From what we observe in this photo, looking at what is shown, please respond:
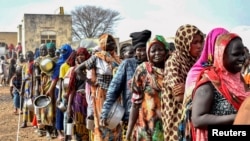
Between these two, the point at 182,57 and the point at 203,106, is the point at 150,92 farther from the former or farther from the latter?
the point at 203,106

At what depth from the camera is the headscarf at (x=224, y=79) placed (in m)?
2.51

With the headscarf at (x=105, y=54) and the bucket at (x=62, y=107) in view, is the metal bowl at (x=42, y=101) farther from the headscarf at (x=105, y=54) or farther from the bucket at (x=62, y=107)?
the headscarf at (x=105, y=54)

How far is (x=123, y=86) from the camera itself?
4.38 m

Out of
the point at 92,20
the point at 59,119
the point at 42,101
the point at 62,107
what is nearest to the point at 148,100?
the point at 62,107

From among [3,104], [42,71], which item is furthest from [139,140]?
[3,104]

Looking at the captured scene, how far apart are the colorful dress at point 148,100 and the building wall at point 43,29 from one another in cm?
3032

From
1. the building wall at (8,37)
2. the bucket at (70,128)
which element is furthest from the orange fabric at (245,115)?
the building wall at (8,37)

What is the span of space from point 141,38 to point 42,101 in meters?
4.22

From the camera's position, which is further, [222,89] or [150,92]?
[150,92]

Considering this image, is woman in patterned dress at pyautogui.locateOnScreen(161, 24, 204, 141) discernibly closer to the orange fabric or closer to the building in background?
the orange fabric

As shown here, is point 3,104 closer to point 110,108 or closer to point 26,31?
point 110,108

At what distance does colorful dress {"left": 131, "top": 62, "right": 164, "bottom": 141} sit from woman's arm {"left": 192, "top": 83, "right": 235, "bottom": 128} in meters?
1.10

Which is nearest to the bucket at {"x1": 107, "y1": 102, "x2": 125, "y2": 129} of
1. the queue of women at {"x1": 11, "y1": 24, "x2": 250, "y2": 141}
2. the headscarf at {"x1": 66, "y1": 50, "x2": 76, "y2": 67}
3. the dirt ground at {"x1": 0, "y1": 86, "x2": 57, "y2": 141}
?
the queue of women at {"x1": 11, "y1": 24, "x2": 250, "y2": 141}

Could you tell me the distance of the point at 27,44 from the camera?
33781mm
